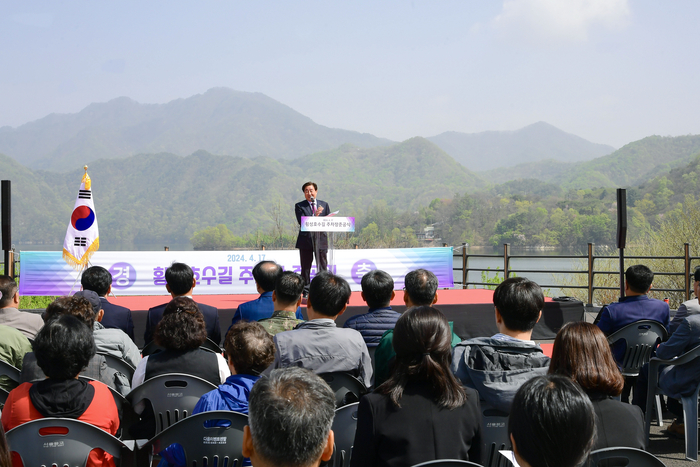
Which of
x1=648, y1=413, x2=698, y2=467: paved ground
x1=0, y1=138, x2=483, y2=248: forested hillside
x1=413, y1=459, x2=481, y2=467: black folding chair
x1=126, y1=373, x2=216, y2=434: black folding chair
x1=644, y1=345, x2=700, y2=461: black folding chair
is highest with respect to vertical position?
x1=0, y1=138, x2=483, y2=248: forested hillside

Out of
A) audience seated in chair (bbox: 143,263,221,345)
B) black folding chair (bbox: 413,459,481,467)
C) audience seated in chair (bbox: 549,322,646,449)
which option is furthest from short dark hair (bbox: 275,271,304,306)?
black folding chair (bbox: 413,459,481,467)

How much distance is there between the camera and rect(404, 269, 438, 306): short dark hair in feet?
9.93

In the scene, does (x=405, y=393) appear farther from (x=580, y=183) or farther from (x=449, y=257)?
(x=580, y=183)

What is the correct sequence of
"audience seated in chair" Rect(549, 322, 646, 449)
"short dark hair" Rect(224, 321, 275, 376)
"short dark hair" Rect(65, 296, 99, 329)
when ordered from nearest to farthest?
"audience seated in chair" Rect(549, 322, 646, 449)
"short dark hair" Rect(224, 321, 275, 376)
"short dark hair" Rect(65, 296, 99, 329)

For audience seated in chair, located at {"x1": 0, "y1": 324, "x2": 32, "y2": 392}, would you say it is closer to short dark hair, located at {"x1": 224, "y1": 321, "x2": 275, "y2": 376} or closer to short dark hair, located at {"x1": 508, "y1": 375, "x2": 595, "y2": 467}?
short dark hair, located at {"x1": 224, "y1": 321, "x2": 275, "y2": 376}

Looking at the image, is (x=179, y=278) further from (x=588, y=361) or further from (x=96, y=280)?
(x=588, y=361)

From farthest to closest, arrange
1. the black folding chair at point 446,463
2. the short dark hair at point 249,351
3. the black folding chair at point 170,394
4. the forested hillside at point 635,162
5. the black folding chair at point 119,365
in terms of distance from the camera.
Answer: the forested hillside at point 635,162 < the black folding chair at point 119,365 < the black folding chair at point 170,394 < the short dark hair at point 249,351 < the black folding chair at point 446,463

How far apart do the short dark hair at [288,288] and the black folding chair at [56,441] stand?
58.5 inches

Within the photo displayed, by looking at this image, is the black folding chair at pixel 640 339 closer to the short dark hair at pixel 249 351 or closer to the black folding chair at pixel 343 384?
the black folding chair at pixel 343 384

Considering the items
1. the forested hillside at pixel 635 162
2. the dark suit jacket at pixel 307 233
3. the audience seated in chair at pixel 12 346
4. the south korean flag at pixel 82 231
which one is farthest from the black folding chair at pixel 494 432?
the forested hillside at pixel 635 162

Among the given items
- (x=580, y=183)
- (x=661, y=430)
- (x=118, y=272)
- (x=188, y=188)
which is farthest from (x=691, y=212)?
(x=188, y=188)

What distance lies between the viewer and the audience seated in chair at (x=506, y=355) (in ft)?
6.21

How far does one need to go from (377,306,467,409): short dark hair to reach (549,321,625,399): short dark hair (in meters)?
0.39

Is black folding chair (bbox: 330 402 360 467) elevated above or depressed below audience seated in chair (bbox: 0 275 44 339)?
below
